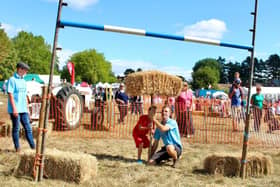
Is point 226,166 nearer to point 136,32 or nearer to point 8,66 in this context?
point 136,32

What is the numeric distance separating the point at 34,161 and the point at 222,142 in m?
5.86

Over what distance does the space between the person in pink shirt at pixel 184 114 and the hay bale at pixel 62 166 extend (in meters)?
5.40

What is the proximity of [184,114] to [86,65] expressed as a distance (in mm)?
91803

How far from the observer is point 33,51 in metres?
76.7

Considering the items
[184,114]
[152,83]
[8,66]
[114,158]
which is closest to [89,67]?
[8,66]

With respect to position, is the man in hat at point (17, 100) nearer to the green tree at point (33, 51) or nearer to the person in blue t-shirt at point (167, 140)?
the person in blue t-shirt at point (167, 140)

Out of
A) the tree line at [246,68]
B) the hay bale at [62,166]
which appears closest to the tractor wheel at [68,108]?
the hay bale at [62,166]

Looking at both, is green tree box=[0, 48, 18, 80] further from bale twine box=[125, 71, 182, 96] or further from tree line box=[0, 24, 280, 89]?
bale twine box=[125, 71, 182, 96]

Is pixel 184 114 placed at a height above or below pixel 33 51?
below

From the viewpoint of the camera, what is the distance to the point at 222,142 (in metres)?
8.91

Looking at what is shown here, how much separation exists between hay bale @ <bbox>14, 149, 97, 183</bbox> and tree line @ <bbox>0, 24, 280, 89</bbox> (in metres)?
36.3

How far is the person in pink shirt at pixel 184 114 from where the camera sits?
9.54m

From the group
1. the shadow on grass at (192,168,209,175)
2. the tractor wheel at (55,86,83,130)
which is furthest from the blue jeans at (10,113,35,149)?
the tractor wheel at (55,86,83,130)

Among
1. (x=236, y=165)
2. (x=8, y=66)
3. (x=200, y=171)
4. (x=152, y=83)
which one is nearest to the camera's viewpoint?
(x=236, y=165)
